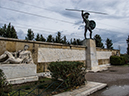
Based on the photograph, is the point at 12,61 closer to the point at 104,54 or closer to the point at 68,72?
the point at 68,72

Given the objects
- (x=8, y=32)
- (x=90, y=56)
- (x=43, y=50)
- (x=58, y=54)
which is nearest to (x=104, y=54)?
(x=90, y=56)

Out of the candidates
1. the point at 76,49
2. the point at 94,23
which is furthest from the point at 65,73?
the point at 94,23

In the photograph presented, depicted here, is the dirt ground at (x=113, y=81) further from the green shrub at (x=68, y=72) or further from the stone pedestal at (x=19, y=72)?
the stone pedestal at (x=19, y=72)

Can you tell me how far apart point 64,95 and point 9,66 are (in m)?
Answer: 3.06

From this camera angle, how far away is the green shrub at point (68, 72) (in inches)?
160

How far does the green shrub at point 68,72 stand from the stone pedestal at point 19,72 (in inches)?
64.6

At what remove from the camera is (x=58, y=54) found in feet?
27.5

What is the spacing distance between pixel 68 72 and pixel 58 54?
14.3 ft

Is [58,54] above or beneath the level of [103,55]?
above

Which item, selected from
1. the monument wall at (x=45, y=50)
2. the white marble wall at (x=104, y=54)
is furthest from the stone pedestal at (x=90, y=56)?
the white marble wall at (x=104, y=54)

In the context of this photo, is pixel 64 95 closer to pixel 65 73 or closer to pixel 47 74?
pixel 65 73

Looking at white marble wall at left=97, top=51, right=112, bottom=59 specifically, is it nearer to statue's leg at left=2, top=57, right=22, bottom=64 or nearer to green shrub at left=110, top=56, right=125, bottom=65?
green shrub at left=110, top=56, right=125, bottom=65

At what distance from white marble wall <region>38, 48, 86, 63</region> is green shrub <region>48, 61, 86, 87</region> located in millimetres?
2423

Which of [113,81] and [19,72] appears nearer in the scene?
[19,72]
